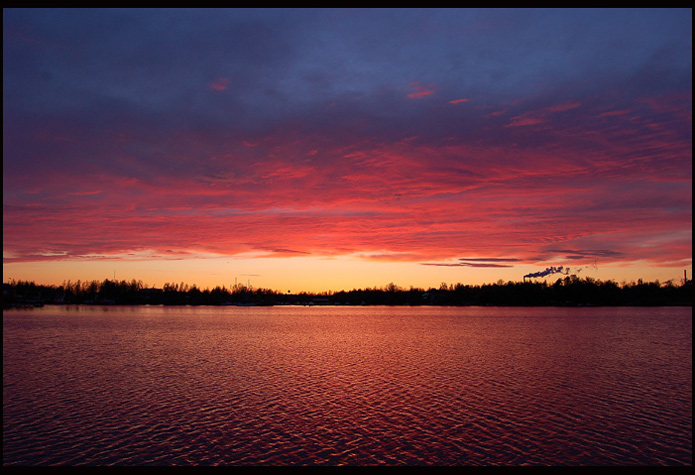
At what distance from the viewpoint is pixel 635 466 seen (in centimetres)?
1947

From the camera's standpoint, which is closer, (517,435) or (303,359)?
(517,435)

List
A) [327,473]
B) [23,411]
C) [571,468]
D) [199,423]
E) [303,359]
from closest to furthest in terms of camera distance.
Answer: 1. [327,473]
2. [571,468]
3. [199,423]
4. [23,411]
5. [303,359]

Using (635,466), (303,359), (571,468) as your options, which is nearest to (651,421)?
(635,466)

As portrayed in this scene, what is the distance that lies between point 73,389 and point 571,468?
30574 mm

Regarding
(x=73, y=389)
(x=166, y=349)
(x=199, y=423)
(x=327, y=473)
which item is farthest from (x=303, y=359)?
(x=327, y=473)

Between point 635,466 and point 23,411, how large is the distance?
29994 mm

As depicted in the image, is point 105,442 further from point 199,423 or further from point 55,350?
point 55,350

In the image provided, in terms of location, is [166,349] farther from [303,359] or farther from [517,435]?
[517,435]

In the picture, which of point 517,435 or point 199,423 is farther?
point 199,423
